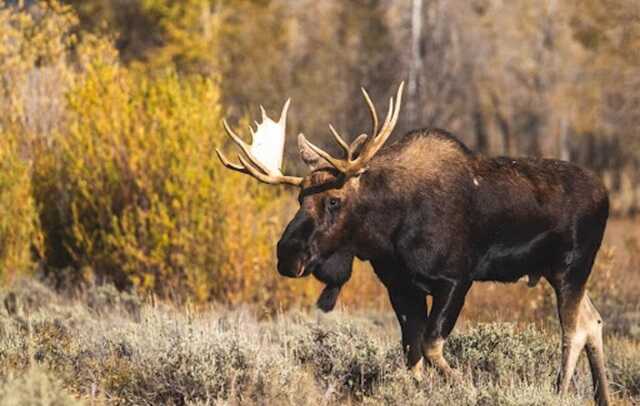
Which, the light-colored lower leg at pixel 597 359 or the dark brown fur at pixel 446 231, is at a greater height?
the dark brown fur at pixel 446 231

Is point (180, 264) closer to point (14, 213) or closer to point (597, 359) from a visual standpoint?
point (14, 213)

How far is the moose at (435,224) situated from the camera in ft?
19.8

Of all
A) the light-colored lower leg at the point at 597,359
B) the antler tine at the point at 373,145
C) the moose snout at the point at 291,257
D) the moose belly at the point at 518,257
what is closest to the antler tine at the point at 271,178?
the antler tine at the point at 373,145

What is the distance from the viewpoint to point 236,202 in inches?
412

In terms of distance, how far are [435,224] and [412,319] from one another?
0.69m

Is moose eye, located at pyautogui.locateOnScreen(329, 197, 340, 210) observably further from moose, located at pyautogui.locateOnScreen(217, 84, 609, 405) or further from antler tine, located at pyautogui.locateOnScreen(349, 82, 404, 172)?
antler tine, located at pyautogui.locateOnScreen(349, 82, 404, 172)

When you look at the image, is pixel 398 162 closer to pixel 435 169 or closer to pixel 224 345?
pixel 435 169

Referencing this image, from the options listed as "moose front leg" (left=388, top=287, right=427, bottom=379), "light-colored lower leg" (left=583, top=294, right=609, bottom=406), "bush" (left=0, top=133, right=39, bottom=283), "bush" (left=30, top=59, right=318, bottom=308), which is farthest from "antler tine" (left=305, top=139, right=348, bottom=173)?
"bush" (left=0, top=133, right=39, bottom=283)

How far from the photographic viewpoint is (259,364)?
620 centimetres

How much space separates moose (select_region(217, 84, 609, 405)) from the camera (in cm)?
603

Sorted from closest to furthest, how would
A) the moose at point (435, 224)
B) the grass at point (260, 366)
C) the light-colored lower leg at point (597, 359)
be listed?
the grass at point (260, 366) < the moose at point (435, 224) < the light-colored lower leg at point (597, 359)

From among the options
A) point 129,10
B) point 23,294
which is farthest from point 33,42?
point 129,10

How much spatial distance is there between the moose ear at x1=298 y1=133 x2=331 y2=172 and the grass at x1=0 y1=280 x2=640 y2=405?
1167 millimetres

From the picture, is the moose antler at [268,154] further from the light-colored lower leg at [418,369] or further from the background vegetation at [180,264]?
the light-colored lower leg at [418,369]
